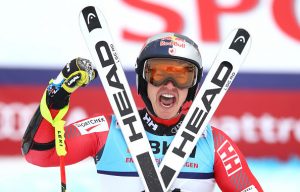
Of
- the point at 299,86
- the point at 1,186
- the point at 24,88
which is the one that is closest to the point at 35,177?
the point at 1,186

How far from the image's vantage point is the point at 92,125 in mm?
3160

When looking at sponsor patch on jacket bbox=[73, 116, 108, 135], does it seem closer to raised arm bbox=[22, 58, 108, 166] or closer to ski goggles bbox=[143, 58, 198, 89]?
raised arm bbox=[22, 58, 108, 166]

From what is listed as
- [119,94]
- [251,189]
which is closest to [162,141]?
[119,94]

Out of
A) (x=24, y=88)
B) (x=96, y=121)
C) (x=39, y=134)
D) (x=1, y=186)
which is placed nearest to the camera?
(x=39, y=134)

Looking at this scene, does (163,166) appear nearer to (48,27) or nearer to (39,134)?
(39,134)

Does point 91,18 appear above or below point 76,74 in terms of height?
above

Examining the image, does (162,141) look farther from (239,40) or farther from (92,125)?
(239,40)

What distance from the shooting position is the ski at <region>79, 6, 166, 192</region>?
3.10 m

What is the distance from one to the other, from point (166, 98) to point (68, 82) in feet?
1.64

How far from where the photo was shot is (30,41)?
5629 millimetres

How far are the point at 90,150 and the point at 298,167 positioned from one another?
2981 mm

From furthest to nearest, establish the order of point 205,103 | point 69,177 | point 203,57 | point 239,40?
point 203,57 < point 69,177 < point 239,40 < point 205,103

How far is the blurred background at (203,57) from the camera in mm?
5562

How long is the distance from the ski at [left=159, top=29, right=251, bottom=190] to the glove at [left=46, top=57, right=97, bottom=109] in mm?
553
